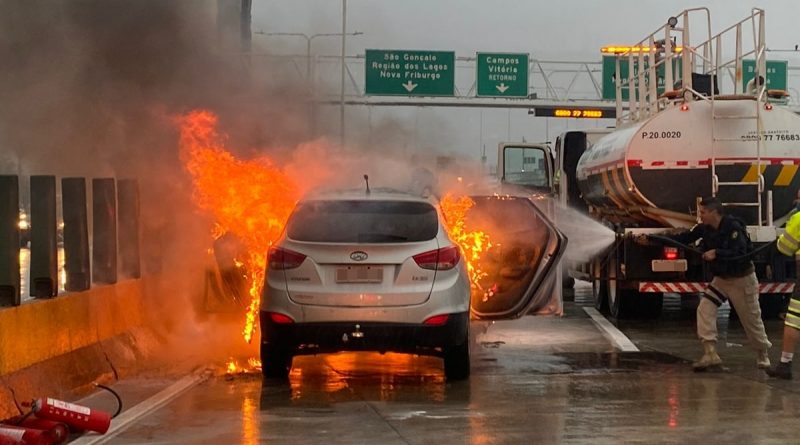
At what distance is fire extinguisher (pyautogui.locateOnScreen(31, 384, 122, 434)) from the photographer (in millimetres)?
6457

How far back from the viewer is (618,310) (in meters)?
14.8

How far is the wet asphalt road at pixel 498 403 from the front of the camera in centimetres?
692

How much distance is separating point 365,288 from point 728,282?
11.8 feet

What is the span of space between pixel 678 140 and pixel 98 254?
715 cm

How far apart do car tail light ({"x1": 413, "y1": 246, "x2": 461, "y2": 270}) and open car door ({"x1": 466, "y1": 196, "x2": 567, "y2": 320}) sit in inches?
88.8

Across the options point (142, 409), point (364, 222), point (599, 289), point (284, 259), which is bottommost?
point (142, 409)

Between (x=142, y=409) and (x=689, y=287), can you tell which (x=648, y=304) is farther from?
(x=142, y=409)

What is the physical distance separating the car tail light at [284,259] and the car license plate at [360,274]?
1.15 ft

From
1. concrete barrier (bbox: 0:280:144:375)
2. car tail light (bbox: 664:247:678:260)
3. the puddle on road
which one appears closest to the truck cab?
car tail light (bbox: 664:247:678:260)

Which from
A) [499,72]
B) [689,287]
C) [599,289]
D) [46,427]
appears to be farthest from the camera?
[499,72]

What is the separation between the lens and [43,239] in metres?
8.58

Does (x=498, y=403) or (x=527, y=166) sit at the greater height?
(x=527, y=166)

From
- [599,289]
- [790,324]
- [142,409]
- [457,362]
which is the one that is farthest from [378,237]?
[599,289]

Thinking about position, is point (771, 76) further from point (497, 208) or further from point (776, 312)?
point (497, 208)
